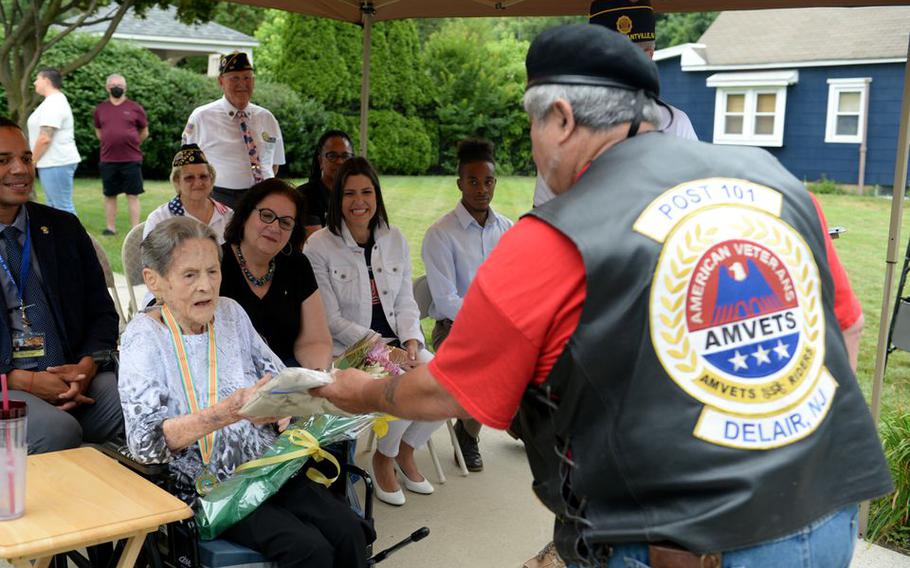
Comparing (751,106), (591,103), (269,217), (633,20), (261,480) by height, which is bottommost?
(751,106)

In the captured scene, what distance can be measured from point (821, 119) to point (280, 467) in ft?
76.3

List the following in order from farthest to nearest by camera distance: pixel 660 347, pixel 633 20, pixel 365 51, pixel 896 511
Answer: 1. pixel 365 51
2. pixel 896 511
3. pixel 633 20
4. pixel 660 347

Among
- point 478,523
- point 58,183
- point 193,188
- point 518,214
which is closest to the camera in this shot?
point 478,523

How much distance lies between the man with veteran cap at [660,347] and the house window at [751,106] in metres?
23.4

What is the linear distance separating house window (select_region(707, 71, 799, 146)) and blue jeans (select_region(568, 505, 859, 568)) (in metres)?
23.4

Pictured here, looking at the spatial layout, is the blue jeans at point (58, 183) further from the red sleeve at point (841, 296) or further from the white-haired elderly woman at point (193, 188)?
the red sleeve at point (841, 296)

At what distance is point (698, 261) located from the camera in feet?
5.54

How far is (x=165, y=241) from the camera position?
3209 mm

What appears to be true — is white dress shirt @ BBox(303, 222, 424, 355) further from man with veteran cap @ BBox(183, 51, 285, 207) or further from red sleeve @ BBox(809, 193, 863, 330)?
red sleeve @ BBox(809, 193, 863, 330)

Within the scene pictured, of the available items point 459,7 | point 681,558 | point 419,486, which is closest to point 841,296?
point 681,558

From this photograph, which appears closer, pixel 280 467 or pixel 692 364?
pixel 692 364

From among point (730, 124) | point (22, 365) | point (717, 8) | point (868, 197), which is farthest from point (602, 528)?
point (730, 124)

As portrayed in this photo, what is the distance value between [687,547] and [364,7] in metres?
5.34

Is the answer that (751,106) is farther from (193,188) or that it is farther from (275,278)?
(275,278)
